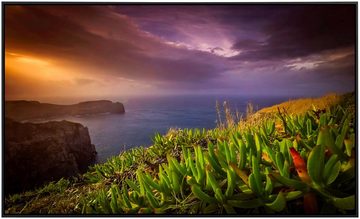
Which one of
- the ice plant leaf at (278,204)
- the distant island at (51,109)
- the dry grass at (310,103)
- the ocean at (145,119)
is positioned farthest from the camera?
the dry grass at (310,103)

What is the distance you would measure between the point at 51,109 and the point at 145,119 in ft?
1.81

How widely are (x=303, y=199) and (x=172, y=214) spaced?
0.56 m

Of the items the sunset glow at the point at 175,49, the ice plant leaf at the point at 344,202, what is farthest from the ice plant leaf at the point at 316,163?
the sunset glow at the point at 175,49

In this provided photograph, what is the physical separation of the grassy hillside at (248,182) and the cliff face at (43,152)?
0.39ft

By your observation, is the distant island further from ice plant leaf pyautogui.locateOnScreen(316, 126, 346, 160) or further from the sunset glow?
ice plant leaf pyautogui.locateOnScreen(316, 126, 346, 160)

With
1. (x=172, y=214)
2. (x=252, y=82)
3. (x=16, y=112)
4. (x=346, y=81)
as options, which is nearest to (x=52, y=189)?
(x=16, y=112)

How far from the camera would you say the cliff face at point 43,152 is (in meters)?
1.84

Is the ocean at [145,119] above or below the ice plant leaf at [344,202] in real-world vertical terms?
above

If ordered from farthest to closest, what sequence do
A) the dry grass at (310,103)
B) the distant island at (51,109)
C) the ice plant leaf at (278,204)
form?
the dry grass at (310,103) < the distant island at (51,109) < the ice plant leaf at (278,204)

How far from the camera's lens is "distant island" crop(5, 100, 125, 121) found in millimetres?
1831

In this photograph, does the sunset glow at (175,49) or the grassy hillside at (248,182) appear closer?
the grassy hillside at (248,182)

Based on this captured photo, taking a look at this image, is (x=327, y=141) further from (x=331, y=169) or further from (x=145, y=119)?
(x=145, y=119)

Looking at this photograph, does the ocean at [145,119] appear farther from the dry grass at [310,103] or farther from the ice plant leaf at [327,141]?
the ice plant leaf at [327,141]

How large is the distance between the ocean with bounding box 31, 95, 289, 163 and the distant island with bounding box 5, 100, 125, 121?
1.5 inches
